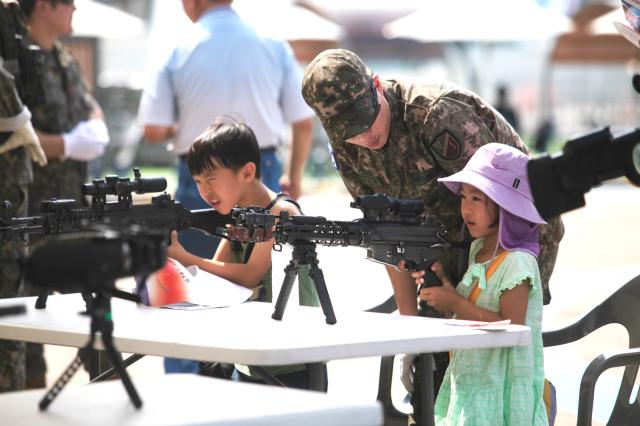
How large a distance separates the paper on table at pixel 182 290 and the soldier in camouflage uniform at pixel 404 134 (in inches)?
25.6

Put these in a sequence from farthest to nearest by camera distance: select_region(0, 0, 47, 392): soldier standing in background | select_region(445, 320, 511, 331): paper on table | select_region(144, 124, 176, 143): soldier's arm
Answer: select_region(144, 124, 176, 143): soldier's arm
select_region(0, 0, 47, 392): soldier standing in background
select_region(445, 320, 511, 331): paper on table

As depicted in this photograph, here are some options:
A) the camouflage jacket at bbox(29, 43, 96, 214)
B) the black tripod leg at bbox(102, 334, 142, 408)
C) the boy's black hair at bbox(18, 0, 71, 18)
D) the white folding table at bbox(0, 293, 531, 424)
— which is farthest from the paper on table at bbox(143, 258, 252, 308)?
the boy's black hair at bbox(18, 0, 71, 18)

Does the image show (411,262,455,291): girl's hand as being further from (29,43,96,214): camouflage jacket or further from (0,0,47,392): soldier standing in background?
(29,43,96,214): camouflage jacket

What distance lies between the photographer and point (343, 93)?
12.9ft

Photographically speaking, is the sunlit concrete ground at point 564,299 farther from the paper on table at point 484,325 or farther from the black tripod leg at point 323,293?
the paper on table at point 484,325

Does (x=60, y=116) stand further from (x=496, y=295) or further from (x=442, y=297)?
(x=496, y=295)

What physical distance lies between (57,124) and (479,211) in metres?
3.21

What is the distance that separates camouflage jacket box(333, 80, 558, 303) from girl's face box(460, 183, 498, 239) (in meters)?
0.17

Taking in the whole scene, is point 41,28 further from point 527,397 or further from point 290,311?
point 527,397

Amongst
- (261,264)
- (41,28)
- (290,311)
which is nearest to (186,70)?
(41,28)

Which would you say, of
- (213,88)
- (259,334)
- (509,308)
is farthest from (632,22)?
(213,88)

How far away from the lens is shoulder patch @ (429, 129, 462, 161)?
13.2 ft

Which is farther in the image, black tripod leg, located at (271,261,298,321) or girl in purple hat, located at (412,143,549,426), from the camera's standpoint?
girl in purple hat, located at (412,143,549,426)

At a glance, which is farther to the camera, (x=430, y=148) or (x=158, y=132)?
(x=158, y=132)
